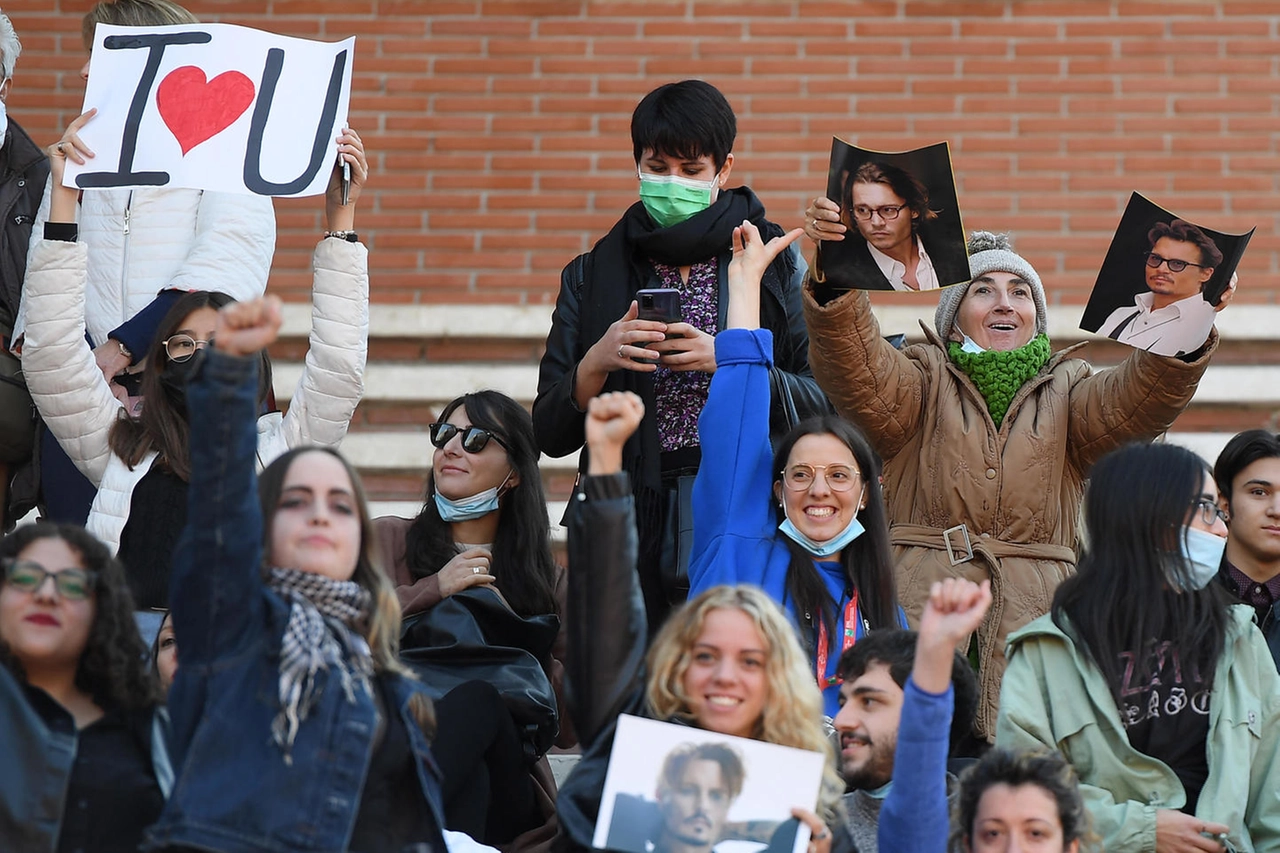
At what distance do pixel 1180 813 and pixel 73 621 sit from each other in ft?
8.28

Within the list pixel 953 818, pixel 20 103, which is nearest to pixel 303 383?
pixel 953 818

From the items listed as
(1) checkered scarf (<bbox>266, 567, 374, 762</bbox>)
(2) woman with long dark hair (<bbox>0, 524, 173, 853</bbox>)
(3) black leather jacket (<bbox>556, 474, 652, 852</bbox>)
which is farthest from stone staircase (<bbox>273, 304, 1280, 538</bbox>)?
(1) checkered scarf (<bbox>266, 567, 374, 762</bbox>)

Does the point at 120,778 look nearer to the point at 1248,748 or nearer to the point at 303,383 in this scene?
the point at 303,383

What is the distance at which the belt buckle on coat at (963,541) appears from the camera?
5.40m

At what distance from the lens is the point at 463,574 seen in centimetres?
557

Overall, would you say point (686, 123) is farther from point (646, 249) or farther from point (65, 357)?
point (65, 357)

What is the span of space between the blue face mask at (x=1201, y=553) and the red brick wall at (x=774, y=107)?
3.54 m

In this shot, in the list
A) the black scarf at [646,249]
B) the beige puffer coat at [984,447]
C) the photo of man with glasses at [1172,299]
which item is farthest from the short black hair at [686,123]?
the photo of man with glasses at [1172,299]

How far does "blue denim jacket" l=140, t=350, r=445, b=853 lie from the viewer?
354cm

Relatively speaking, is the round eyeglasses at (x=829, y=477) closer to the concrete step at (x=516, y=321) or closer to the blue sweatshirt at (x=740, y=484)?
the blue sweatshirt at (x=740, y=484)

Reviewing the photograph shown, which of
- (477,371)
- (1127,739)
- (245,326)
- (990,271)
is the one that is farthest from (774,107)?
(245,326)

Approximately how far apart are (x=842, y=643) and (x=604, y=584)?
117 cm

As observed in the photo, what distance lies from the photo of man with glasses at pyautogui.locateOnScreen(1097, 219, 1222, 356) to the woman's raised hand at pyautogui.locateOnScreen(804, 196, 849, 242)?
0.85 metres

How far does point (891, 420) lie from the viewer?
18.2ft
